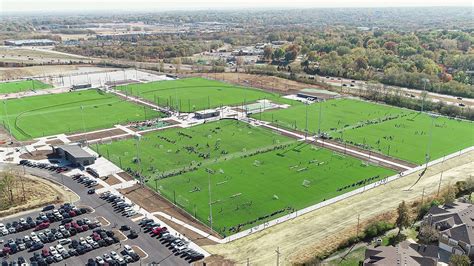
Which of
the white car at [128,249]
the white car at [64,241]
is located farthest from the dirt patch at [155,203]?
the white car at [64,241]

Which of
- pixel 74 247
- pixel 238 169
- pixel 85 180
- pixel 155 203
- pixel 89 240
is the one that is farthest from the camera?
pixel 238 169

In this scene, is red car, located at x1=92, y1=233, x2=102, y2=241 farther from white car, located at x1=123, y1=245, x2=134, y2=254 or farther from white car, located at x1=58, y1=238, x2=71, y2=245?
white car, located at x1=123, y1=245, x2=134, y2=254

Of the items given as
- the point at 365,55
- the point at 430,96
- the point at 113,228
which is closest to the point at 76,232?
the point at 113,228

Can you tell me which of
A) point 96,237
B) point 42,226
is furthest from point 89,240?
point 42,226

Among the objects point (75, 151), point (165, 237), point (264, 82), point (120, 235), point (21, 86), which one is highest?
point (21, 86)

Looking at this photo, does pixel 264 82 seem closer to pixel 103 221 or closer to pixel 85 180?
pixel 85 180
